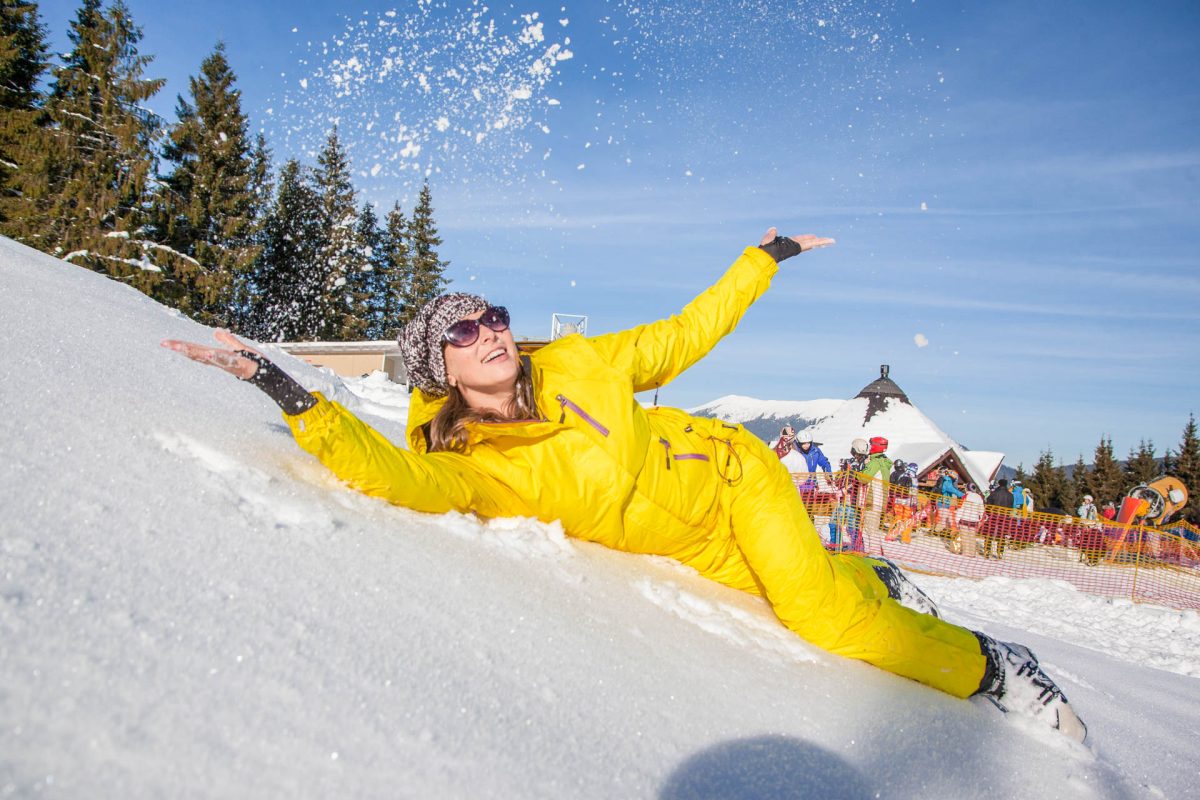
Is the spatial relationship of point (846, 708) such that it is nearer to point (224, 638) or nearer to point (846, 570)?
point (846, 570)

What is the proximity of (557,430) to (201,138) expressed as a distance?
32.9 meters

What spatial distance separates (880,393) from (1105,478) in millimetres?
24945

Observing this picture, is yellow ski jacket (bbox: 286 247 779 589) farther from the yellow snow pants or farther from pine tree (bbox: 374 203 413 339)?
pine tree (bbox: 374 203 413 339)

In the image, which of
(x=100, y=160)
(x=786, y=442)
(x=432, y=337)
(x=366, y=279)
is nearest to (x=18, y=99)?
Answer: (x=100, y=160)

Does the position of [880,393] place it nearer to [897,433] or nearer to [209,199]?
[897,433]

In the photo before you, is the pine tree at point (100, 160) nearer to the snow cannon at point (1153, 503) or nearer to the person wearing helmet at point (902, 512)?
the person wearing helmet at point (902, 512)

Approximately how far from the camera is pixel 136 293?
441 cm

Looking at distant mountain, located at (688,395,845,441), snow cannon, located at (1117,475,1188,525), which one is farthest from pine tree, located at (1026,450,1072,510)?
snow cannon, located at (1117,475,1188,525)

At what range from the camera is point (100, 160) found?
2628cm

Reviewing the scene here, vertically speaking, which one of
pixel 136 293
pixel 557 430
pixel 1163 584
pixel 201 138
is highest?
pixel 201 138

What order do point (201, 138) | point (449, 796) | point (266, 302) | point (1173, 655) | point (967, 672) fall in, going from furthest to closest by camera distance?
point (266, 302)
point (201, 138)
point (1173, 655)
point (967, 672)
point (449, 796)

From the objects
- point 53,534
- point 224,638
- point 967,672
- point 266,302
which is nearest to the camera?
point 224,638

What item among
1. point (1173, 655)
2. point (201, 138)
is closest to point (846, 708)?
point (1173, 655)

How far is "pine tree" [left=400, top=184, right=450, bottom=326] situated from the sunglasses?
133ft
